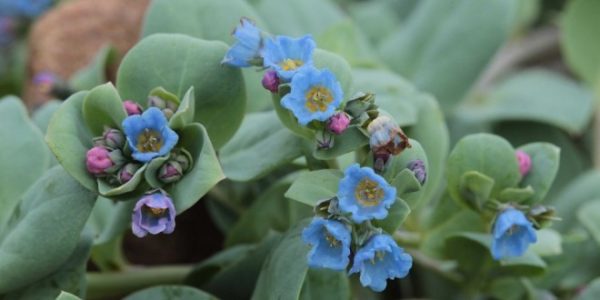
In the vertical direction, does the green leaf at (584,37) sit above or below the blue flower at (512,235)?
below

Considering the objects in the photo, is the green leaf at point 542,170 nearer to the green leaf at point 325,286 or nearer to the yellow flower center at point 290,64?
the green leaf at point 325,286

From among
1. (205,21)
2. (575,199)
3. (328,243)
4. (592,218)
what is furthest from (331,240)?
(575,199)

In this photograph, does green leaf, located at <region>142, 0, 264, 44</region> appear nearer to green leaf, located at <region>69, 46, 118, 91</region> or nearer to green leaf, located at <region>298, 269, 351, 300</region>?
green leaf, located at <region>69, 46, 118, 91</region>

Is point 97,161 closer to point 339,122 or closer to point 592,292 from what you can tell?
point 339,122

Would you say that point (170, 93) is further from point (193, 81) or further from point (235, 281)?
point (235, 281)

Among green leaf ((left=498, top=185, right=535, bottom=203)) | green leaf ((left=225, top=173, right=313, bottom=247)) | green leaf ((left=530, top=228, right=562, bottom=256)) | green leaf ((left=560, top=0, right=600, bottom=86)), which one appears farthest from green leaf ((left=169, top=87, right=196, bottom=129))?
green leaf ((left=560, top=0, right=600, bottom=86))

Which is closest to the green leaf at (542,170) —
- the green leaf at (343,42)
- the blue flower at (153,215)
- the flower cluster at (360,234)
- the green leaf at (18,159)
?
the flower cluster at (360,234)
